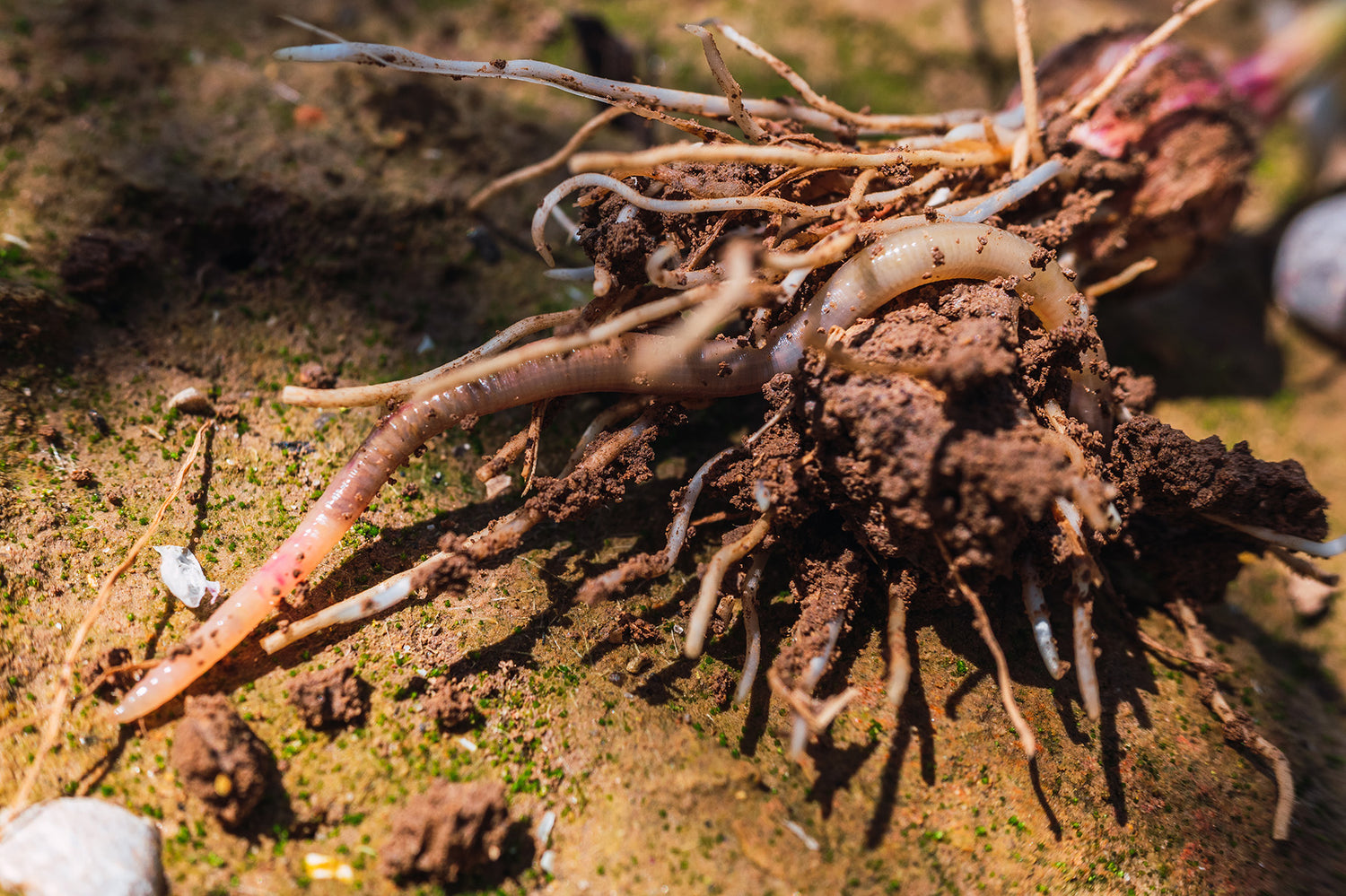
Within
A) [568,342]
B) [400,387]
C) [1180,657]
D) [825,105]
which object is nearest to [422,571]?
[400,387]

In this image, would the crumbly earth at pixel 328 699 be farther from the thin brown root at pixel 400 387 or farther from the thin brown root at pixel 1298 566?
the thin brown root at pixel 1298 566

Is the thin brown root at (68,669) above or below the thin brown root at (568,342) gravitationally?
below

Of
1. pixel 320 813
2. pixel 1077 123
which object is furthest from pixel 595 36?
pixel 320 813

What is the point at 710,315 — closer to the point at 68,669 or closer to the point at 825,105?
the point at 825,105

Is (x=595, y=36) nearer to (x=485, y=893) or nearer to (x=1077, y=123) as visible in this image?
(x=1077, y=123)

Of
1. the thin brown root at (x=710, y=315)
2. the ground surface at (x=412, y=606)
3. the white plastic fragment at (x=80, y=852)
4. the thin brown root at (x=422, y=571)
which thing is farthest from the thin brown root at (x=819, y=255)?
the white plastic fragment at (x=80, y=852)

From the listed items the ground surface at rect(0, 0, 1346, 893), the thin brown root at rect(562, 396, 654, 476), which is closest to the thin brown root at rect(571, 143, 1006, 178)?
the thin brown root at rect(562, 396, 654, 476)

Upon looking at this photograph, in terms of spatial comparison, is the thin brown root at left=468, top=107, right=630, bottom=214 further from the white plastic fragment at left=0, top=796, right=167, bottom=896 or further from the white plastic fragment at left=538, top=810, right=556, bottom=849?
the white plastic fragment at left=0, top=796, right=167, bottom=896
